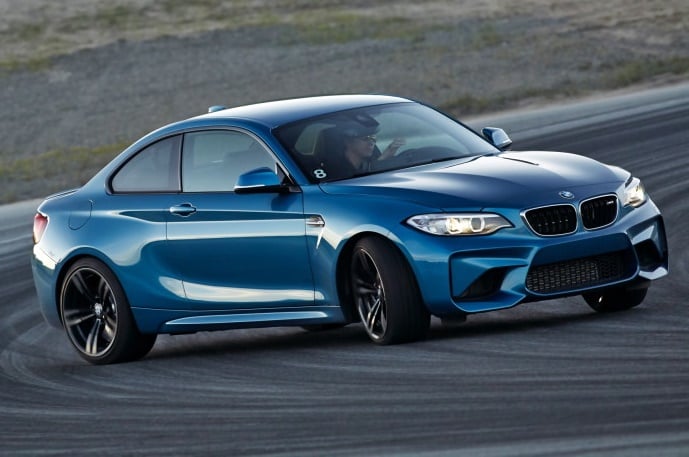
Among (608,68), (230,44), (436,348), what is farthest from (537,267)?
(230,44)

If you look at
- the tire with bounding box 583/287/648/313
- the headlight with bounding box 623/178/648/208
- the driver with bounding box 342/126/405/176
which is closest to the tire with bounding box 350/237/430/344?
the driver with bounding box 342/126/405/176

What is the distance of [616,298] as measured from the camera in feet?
33.3

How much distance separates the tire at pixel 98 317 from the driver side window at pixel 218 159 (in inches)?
36.2

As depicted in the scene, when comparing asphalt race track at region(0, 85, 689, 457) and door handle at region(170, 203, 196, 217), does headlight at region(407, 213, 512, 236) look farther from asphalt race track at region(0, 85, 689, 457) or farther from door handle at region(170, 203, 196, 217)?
door handle at region(170, 203, 196, 217)

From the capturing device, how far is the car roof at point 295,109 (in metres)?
10.6

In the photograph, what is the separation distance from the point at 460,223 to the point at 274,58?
143 feet

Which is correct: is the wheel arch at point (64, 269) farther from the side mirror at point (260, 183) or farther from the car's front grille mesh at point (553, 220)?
the car's front grille mesh at point (553, 220)

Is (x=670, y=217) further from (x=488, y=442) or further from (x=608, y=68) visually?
(x=608, y=68)

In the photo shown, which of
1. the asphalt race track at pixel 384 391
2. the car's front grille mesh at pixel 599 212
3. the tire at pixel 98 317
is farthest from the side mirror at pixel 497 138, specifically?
the tire at pixel 98 317

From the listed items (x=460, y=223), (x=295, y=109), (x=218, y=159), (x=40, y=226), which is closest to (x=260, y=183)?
(x=218, y=159)

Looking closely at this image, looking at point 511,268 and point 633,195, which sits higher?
point 633,195

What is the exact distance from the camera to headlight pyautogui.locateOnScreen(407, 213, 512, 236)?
9156 mm

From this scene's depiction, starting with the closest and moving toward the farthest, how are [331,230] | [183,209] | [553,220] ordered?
[553,220] → [331,230] → [183,209]

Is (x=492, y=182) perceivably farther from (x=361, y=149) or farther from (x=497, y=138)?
(x=497, y=138)
